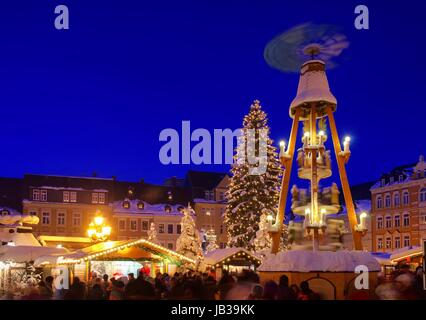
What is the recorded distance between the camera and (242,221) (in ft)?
131

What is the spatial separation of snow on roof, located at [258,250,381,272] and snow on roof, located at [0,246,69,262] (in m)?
11.2

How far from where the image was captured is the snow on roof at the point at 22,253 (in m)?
22.4

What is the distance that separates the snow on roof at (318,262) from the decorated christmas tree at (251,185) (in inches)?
967

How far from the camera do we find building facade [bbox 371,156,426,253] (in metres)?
51.5

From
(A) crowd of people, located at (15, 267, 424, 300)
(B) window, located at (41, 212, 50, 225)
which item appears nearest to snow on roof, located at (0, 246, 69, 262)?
(A) crowd of people, located at (15, 267, 424, 300)

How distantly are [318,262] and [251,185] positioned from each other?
25699 mm

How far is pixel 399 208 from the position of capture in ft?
178

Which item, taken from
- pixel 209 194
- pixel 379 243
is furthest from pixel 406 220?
pixel 209 194

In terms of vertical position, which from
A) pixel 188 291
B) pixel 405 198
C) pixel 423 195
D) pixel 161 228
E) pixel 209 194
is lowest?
pixel 188 291

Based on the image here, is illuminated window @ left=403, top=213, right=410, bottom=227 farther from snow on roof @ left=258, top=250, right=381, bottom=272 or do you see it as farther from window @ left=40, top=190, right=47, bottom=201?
snow on roof @ left=258, top=250, right=381, bottom=272

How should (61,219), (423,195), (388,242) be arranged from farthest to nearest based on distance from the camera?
(61,219)
(388,242)
(423,195)

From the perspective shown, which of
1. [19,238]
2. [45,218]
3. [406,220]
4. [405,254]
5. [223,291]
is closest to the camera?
[223,291]

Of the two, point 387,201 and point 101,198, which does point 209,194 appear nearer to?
point 101,198

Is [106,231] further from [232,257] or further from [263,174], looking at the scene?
[263,174]
